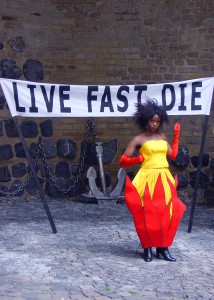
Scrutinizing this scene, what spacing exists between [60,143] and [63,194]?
0.86m

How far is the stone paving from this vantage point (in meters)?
6.20

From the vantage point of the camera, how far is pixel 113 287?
6.30 m

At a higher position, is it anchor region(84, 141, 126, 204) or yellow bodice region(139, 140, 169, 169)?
yellow bodice region(139, 140, 169, 169)

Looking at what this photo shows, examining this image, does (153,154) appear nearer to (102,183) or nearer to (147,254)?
(147,254)

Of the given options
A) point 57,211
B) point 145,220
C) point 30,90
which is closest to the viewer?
point 145,220

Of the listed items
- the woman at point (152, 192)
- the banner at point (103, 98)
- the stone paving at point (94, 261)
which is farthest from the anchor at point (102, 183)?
the woman at point (152, 192)

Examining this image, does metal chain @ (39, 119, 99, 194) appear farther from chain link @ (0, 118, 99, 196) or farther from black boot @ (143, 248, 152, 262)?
black boot @ (143, 248, 152, 262)

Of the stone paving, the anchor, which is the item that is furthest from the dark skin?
the anchor

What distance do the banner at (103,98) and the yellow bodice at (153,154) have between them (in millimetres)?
1158

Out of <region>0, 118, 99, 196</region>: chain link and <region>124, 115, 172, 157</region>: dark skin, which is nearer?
<region>124, 115, 172, 157</region>: dark skin

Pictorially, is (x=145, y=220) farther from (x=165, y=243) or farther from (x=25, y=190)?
(x=25, y=190)

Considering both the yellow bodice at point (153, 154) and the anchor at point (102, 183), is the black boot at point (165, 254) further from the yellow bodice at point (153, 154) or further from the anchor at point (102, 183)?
the anchor at point (102, 183)

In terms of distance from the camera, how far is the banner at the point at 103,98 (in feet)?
27.4

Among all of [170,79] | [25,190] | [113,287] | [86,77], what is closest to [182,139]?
[170,79]
